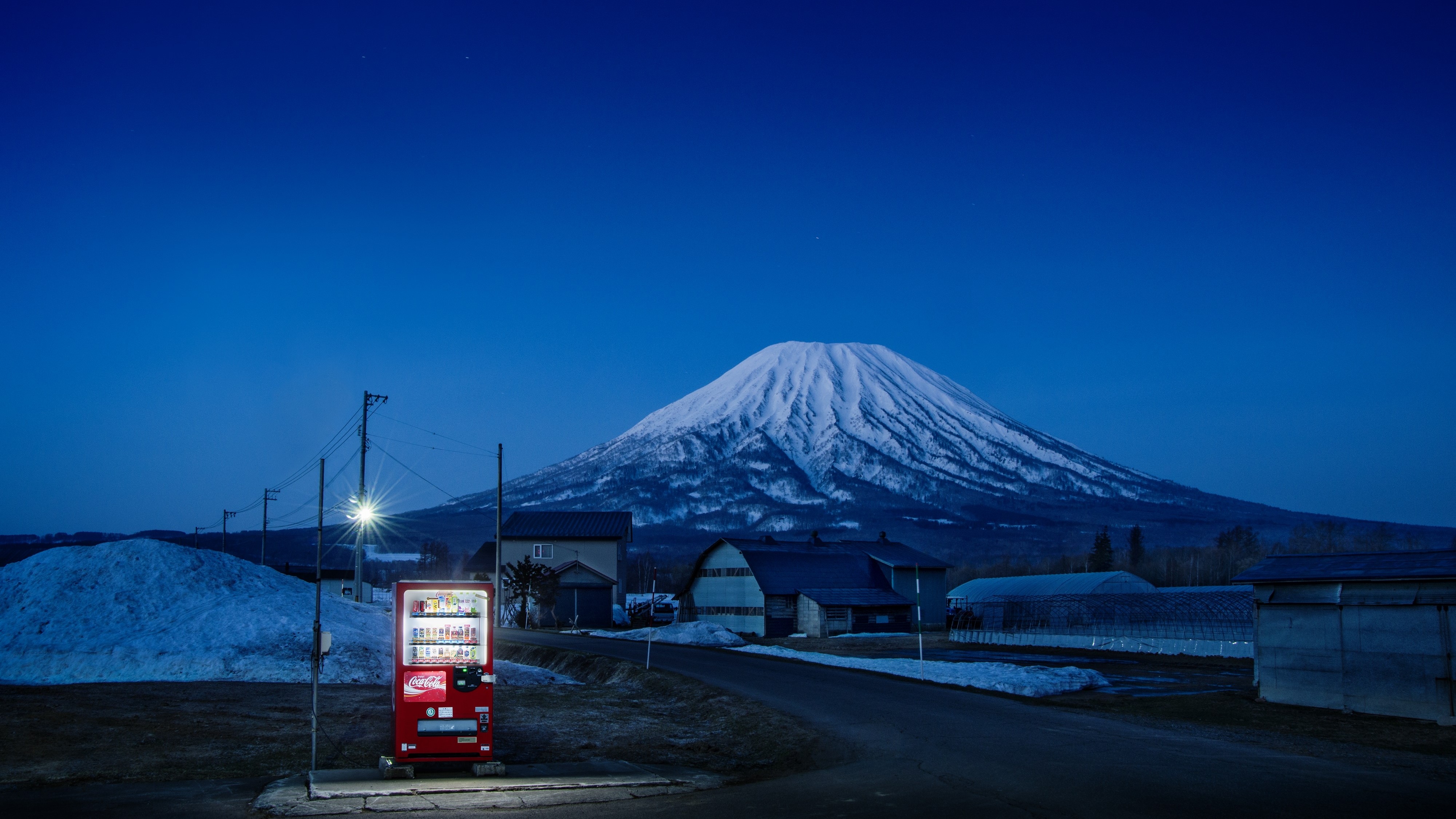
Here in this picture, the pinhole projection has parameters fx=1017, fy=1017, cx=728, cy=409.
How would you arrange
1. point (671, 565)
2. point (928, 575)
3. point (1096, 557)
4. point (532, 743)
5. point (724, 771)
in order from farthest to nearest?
point (671, 565) → point (1096, 557) → point (928, 575) → point (532, 743) → point (724, 771)

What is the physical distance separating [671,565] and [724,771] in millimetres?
170420

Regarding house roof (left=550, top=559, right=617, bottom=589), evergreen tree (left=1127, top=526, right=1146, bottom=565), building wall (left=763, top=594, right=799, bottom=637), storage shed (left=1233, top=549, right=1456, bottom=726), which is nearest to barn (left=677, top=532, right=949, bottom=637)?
building wall (left=763, top=594, right=799, bottom=637)

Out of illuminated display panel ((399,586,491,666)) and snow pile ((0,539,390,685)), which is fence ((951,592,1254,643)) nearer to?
snow pile ((0,539,390,685))

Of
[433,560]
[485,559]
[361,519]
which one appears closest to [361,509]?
[361,519]

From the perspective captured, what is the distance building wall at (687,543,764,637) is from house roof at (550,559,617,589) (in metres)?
6.62

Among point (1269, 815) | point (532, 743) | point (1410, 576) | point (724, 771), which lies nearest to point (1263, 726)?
point (1410, 576)

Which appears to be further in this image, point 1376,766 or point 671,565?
point 671,565

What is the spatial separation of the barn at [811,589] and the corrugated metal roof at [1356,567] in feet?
140

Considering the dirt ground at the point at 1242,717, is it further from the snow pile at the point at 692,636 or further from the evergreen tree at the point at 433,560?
the evergreen tree at the point at 433,560

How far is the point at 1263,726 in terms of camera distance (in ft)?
66.9

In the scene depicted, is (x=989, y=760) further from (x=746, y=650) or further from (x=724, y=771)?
(x=746, y=650)

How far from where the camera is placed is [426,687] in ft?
48.9

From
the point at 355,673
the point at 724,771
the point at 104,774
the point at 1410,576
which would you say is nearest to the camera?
the point at 104,774

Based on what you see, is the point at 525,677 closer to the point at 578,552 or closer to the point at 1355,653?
the point at 1355,653
